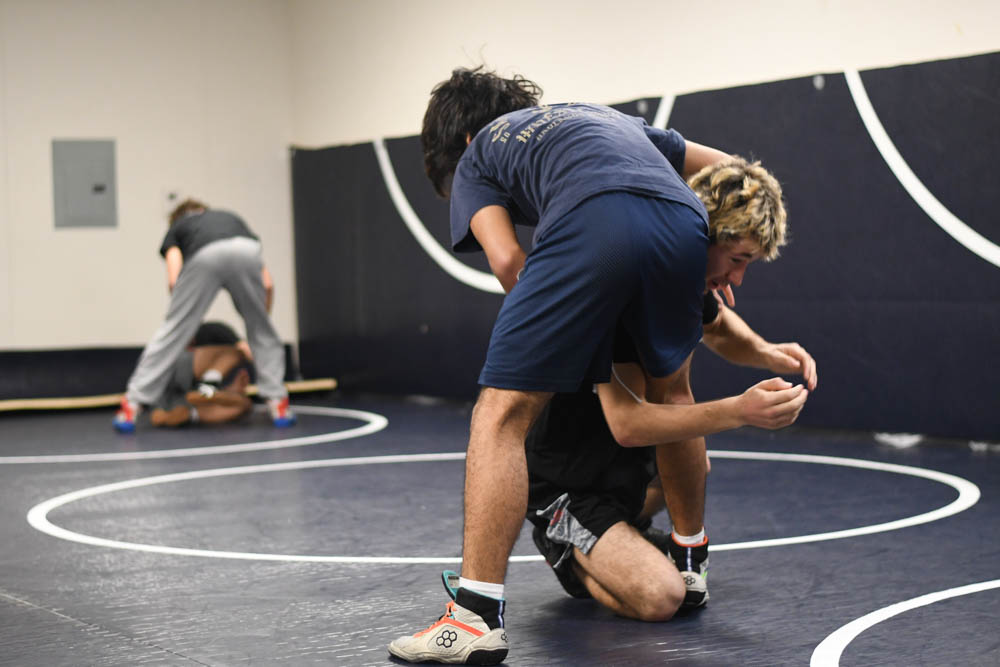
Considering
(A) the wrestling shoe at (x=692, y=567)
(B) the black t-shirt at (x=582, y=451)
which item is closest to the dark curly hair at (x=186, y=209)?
(B) the black t-shirt at (x=582, y=451)

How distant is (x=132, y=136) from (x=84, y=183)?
489 mm

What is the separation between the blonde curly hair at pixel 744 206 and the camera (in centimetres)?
269

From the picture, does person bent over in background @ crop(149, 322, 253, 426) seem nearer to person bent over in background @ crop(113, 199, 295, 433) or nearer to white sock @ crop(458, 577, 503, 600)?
person bent over in background @ crop(113, 199, 295, 433)

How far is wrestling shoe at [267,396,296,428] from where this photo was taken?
7141mm

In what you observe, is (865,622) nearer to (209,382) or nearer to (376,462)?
(376,462)

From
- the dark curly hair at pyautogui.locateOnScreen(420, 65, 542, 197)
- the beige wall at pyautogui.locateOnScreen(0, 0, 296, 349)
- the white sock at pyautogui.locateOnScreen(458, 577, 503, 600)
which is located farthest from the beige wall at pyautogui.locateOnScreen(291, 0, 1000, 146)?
the white sock at pyautogui.locateOnScreen(458, 577, 503, 600)

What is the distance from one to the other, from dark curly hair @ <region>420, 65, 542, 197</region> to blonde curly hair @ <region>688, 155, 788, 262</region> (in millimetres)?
654

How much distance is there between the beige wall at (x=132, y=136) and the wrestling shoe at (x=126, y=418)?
2.07 meters

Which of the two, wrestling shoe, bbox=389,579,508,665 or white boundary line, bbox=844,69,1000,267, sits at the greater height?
white boundary line, bbox=844,69,1000,267

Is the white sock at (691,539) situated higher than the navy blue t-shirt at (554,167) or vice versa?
the navy blue t-shirt at (554,167)

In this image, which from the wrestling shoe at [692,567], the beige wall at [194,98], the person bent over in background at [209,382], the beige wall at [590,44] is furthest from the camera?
the beige wall at [194,98]

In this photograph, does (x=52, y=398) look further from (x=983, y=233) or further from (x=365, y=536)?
(x=983, y=233)

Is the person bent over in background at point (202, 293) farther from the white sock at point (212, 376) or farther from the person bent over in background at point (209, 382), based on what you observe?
the white sock at point (212, 376)

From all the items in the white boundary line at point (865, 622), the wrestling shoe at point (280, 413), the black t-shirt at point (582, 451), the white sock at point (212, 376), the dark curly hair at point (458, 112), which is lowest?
the wrestling shoe at point (280, 413)
